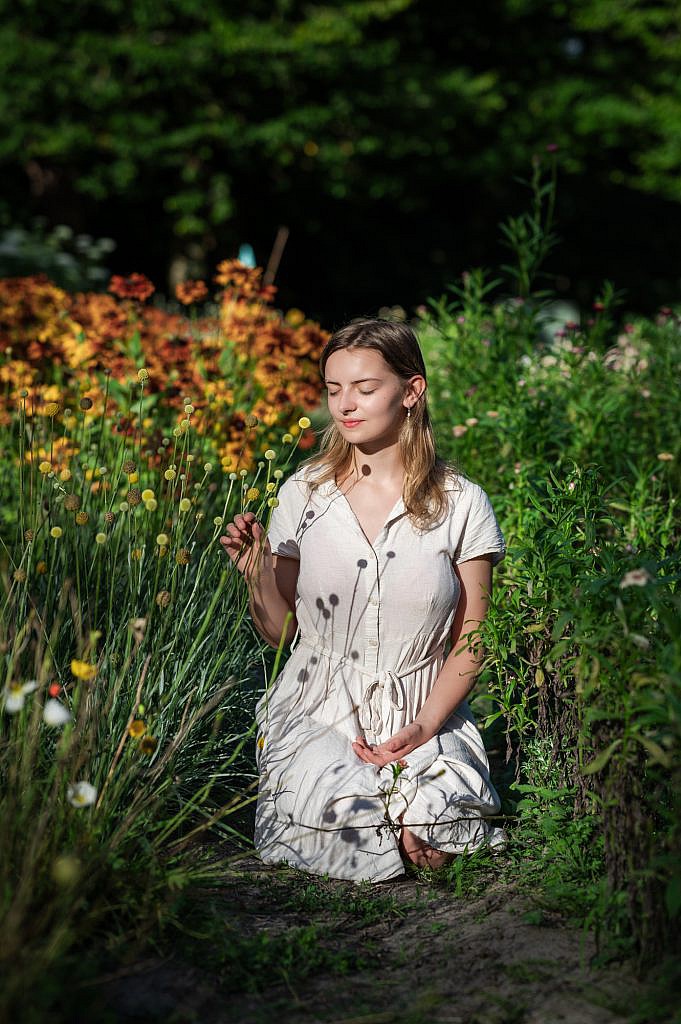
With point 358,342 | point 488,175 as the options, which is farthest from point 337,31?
point 358,342

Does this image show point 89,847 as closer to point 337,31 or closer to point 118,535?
point 118,535

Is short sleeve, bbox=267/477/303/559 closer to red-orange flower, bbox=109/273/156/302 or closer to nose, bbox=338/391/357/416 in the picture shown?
nose, bbox=338/391/357/416

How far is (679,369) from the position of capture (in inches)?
201

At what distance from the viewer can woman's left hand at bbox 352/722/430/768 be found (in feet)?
8.96

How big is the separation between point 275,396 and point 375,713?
170cm

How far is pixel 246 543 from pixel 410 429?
22.5 inches

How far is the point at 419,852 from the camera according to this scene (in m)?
2.72

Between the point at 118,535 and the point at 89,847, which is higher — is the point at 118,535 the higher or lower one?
→ the higher one

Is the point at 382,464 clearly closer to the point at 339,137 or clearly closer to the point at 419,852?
the point at 419,852

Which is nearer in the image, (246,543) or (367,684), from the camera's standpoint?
(246,543)

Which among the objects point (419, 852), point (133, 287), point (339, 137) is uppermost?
point (339, 137)

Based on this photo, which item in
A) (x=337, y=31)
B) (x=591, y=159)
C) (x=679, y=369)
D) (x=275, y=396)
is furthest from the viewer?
(x=591, y=159)

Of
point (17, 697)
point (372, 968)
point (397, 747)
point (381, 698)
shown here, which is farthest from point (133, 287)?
point (372, 968)

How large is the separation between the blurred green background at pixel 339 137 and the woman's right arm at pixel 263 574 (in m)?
8.15
